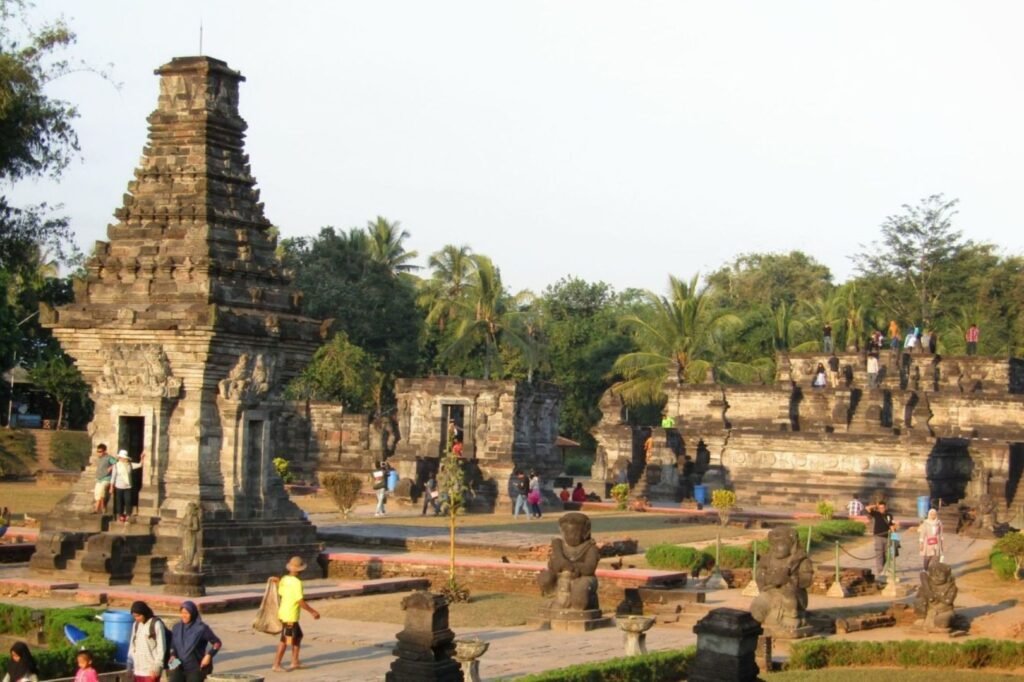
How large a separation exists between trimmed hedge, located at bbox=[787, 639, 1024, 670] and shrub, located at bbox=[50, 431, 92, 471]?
110 ft

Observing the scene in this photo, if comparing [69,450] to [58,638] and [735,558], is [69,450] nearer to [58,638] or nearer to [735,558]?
[735,558]

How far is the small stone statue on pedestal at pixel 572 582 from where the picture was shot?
18.7 meters

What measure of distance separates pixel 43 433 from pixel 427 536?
2315 cm

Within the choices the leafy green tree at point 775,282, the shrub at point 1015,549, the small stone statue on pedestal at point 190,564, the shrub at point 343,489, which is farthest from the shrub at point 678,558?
the leafy green tree at point 775,282

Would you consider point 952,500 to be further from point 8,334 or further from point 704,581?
point 8,334

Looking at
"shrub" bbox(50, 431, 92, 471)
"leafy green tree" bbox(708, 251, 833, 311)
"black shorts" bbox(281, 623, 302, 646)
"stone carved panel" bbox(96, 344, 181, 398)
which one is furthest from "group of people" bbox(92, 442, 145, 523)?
"leafy green tree" bbox(708, 251, 833, 311)

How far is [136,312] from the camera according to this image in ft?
72.9

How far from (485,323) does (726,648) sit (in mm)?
46009

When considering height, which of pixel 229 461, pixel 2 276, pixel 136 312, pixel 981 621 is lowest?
pixel 981 621

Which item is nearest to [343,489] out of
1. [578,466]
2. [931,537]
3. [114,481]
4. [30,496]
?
[30,496]

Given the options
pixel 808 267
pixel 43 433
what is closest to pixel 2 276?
pixel 43 433

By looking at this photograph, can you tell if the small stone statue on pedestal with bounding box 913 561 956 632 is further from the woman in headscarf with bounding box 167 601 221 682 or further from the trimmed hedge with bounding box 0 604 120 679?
the trimmed hedge with bounding box 0 604 120 679

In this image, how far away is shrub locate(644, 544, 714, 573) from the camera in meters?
24.3

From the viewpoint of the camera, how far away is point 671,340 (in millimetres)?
56594
